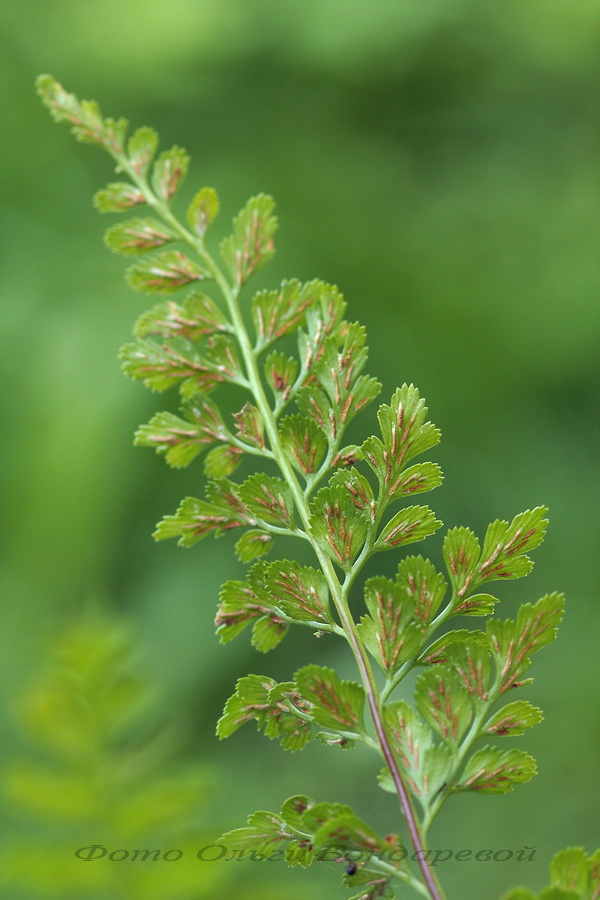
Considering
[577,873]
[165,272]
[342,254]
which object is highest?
[342,254]

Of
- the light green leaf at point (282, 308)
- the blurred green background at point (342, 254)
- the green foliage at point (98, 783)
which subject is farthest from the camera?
the blurred green background at point (342, 254)

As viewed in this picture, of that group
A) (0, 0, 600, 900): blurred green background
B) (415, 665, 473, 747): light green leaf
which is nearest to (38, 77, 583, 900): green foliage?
(415, 665, 473, 747): light green leaf

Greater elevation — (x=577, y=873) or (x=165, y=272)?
(x=165, y=272)

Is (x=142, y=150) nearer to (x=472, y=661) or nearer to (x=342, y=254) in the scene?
(x=472, y=661)

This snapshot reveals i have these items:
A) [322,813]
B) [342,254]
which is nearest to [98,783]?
[322,813]

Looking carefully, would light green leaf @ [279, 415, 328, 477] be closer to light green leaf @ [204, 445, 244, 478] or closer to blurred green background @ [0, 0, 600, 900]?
light green leaf @ [204, 445, 244, 478]

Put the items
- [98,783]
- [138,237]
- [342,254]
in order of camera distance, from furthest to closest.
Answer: [342,254] < [138,237] < [98,783]

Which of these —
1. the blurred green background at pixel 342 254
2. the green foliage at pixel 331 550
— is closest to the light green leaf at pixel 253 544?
the green foliage at pixel 331 550

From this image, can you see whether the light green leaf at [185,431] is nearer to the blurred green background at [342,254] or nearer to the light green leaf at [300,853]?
the light green leaf at [300,853]
